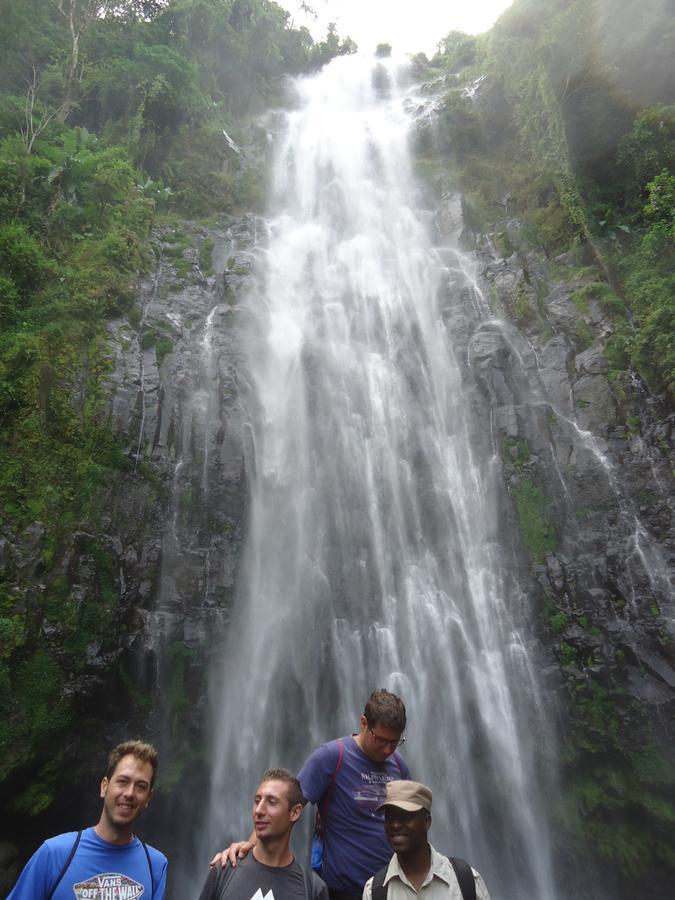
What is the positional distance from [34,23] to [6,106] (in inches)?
258

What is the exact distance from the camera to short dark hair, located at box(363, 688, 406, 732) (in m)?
3.02

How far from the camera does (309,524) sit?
38.4 feet

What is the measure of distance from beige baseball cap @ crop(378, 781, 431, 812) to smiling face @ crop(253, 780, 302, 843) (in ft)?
1.70

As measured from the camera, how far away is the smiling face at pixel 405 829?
90.3 inches

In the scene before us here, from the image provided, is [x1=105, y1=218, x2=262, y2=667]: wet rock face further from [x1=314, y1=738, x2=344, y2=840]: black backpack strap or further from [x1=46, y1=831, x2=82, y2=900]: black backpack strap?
[x1=46, y1=831, x2=82, y2=900]: black backpack strap

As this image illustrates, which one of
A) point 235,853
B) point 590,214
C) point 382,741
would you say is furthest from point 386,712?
point 590,214

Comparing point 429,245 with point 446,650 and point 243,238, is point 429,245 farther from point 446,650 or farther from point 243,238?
point 446,650

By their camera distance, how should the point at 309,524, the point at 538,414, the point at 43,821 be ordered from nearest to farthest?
the point at 43,821 → the point at 309,524 → the point at 538,414

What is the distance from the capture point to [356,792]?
10.1 feet

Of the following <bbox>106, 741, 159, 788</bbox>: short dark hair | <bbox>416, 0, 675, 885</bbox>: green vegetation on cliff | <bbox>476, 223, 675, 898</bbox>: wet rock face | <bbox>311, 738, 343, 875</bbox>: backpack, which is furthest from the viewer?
<bbox>476, 223, 675, 898</bbox>: wet rock face

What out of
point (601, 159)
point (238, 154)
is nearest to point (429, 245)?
point (601, 159)

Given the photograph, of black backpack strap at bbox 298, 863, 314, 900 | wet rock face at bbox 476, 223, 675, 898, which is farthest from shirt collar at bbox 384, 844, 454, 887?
wet rock face at bbox 476, 223, 675, 898

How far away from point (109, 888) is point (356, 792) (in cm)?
131

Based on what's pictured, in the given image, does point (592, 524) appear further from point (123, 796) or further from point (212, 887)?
point (123, 796)
